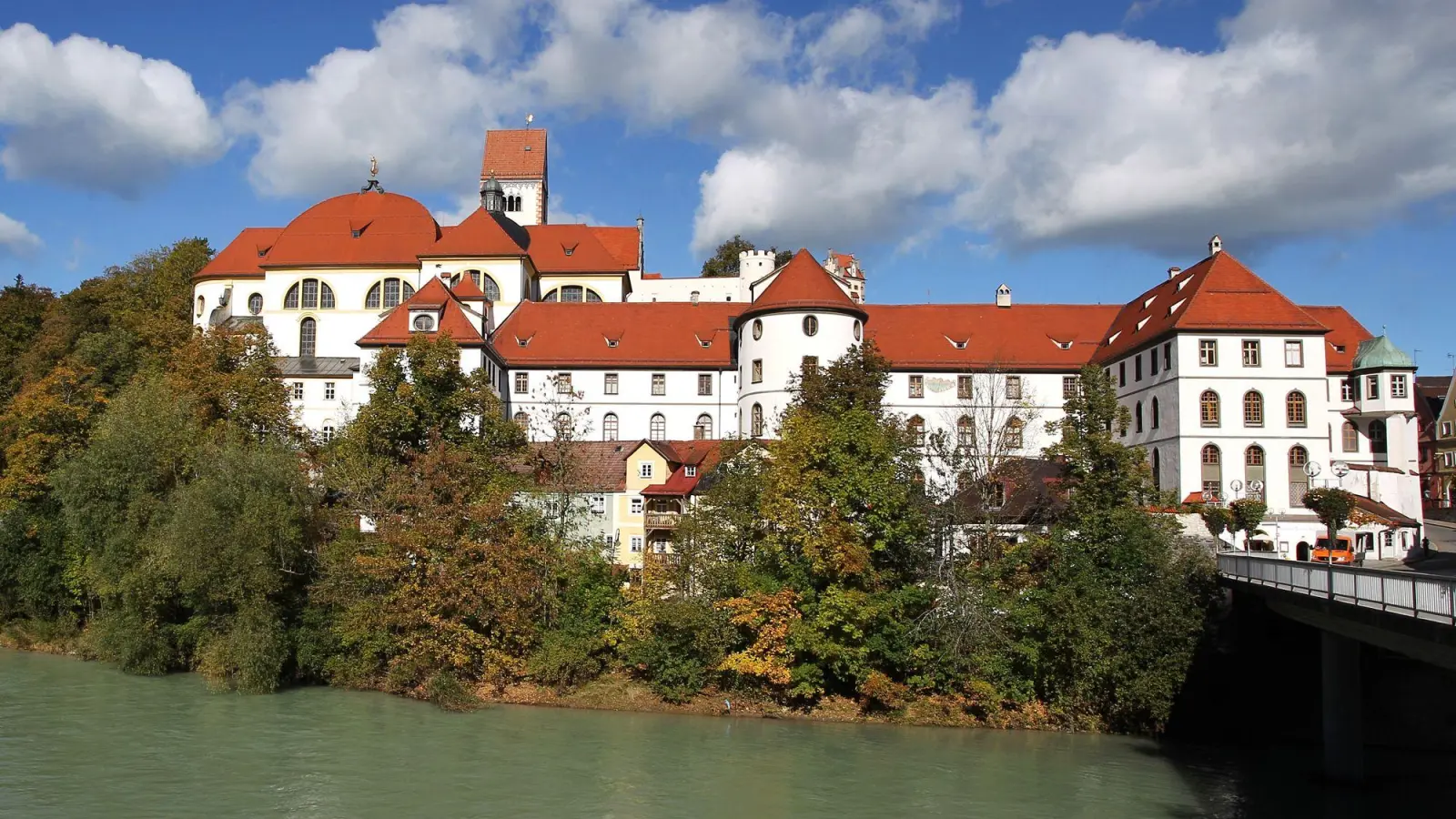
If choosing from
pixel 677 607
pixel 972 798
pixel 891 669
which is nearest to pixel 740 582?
pixel 677 607

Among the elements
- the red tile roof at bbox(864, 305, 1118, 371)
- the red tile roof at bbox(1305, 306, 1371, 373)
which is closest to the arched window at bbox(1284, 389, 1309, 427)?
the red tile roof at bbox(1305, 306, 1371, 373)

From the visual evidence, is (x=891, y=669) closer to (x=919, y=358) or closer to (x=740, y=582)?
(x=740, y=582)

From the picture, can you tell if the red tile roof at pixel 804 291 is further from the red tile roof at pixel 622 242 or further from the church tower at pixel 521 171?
the church tower at pixel 521 171

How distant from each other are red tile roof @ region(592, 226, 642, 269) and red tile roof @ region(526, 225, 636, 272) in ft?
7.05

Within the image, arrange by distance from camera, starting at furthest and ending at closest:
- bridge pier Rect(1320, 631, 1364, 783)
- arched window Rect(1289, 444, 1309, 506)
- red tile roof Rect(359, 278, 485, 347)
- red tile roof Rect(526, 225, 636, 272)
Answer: red tile roof Rect(526, 225, 636, 272), red tile roof Rect(359, 278, 485, 347), arched window Rect(1289, 444, 1309, 506), bridge pier Rect(1320, 631, 1364, 783)

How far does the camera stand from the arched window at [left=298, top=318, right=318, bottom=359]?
53.5 metres

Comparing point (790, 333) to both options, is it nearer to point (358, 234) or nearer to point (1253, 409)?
point (1253, 409)

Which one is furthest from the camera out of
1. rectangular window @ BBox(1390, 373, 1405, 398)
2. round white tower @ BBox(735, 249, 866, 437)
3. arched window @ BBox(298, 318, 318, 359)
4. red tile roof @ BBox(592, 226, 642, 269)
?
red tile roof @ BBox(592, 226, 642, 269)

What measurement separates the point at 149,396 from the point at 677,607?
1966 centimetres

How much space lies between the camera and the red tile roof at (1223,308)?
38875 mm

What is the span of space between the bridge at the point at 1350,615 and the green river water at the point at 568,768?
1341 millimetres

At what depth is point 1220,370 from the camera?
128ft

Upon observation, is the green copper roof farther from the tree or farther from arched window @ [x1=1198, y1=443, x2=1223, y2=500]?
the tree

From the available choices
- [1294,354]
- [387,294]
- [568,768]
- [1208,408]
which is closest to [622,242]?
[387,294]
